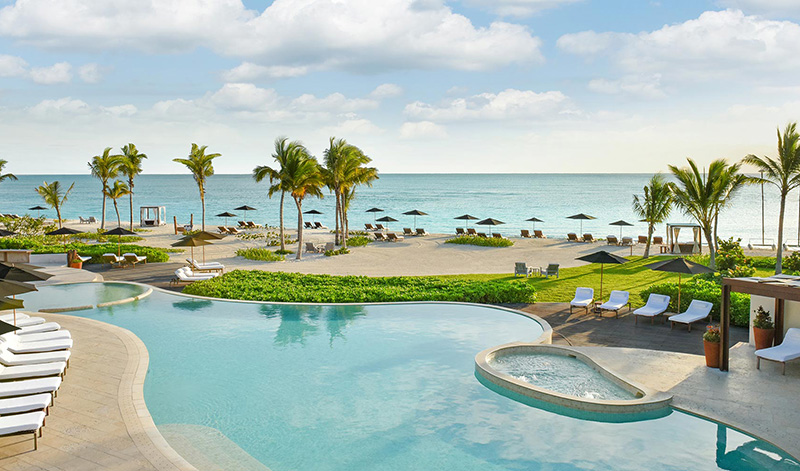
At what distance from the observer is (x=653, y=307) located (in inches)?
594

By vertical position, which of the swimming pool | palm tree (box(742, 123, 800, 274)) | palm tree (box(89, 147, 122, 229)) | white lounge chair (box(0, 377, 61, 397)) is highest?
palm tree (box(89, 147, 122, 229))

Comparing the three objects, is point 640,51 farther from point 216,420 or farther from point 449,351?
point 216,420

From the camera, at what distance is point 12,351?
34.0ft

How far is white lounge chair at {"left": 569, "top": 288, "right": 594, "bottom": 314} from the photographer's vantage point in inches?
631

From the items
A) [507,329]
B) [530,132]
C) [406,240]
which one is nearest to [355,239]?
[406,240]

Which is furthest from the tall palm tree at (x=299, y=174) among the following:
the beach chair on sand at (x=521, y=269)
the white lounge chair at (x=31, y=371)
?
the white lounge chair at (x=31, y=371)

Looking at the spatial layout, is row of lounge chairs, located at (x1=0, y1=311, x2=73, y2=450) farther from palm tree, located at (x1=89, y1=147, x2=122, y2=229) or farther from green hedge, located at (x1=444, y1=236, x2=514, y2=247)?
palm tree, located at (x1=89, y1=147, x2=122, y2=229)

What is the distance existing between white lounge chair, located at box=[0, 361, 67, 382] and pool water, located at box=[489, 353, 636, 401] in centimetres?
818

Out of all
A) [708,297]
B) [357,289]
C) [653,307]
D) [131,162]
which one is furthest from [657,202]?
[131,162]

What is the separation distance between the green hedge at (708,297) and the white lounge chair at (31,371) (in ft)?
48.4

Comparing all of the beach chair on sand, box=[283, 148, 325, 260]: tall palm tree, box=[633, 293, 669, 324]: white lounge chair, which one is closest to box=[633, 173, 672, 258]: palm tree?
the beach chair on sand

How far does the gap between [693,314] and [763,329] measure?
305 centimetres

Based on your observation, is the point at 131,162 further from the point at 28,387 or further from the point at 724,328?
the point at 724,328

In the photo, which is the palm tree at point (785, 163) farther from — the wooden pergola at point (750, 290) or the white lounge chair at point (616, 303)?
the wooden pergola at point (750, 290)
